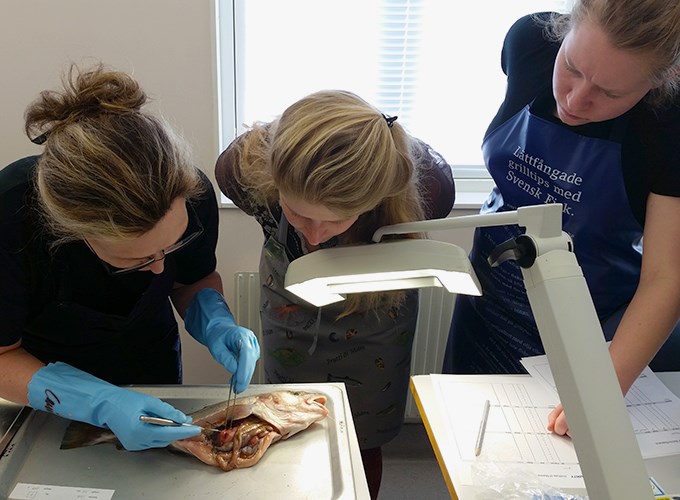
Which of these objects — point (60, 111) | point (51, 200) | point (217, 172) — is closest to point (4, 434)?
point (51, 200)

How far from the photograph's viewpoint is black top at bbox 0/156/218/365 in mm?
1071

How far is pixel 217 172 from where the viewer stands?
1486 mm

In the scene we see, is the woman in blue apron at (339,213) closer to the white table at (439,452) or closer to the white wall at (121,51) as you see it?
the white table at (439,452)

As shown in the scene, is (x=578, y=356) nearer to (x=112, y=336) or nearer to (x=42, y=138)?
(x=42, y=138)

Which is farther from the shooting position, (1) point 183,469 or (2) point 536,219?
(1) point 183,469

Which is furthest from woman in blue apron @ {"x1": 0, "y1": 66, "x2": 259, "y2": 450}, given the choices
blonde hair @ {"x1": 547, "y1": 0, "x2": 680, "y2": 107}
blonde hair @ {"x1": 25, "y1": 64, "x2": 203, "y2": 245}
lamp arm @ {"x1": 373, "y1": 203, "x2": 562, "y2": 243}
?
blonde hair @ {"x1": 547, "y1": 0, "x2": 680, "y2": 107}

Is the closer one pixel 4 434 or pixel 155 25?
pixel 4 434

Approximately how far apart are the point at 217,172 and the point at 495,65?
1.31 m

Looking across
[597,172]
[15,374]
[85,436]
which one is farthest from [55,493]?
[597,172]

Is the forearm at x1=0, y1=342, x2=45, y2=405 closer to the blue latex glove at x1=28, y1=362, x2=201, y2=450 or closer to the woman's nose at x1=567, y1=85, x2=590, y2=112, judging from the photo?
the blue latex glove at x1=28, y1=362, x2=201, y2=450

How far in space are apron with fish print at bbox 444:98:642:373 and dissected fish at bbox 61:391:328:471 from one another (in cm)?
58

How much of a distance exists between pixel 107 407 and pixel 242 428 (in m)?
0.25

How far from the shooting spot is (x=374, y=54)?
2.17m

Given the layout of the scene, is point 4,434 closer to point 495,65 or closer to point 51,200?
point 51,200
